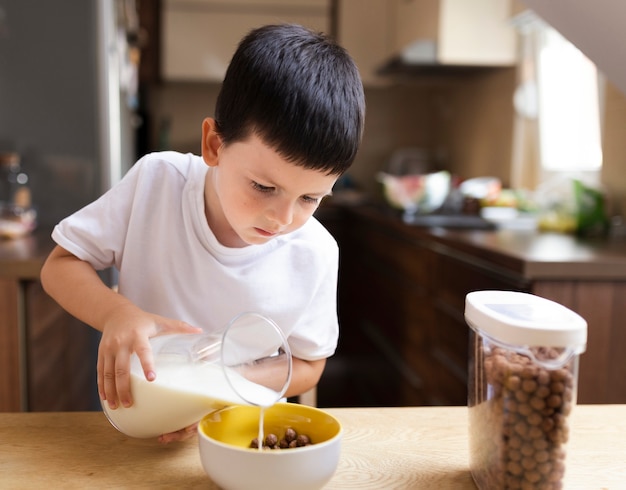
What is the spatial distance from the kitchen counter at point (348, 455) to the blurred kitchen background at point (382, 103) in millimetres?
410

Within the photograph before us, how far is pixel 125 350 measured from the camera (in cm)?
64

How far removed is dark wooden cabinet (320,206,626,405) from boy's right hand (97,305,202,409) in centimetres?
103

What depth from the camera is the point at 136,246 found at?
976 millimetres

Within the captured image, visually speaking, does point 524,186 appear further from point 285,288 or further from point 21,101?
point 285,288

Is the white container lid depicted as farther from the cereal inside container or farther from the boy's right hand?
the boy's right hand

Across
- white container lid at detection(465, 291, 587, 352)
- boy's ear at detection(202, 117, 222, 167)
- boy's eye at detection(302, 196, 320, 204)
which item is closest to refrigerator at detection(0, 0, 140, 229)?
boy's ear at detection(202, 117, 222, 167)

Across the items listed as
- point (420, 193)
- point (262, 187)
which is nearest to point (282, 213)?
point (262, 187)

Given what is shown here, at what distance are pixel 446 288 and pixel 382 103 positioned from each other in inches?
97.0

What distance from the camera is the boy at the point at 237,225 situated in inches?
28.9

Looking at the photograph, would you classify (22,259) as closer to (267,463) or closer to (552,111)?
(267,463)

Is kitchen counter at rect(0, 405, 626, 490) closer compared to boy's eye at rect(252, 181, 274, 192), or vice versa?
kitchen counter at rect(0, 405, 626, 490)

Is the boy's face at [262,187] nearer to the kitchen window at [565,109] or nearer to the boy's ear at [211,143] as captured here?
the boy's ear at [211,143]

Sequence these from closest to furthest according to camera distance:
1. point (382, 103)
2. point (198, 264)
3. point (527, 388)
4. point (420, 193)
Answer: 1. point (527, 388)
2. point (198, 264)
3. point (420, 193)
4. point (382, 103)

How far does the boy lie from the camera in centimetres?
73
